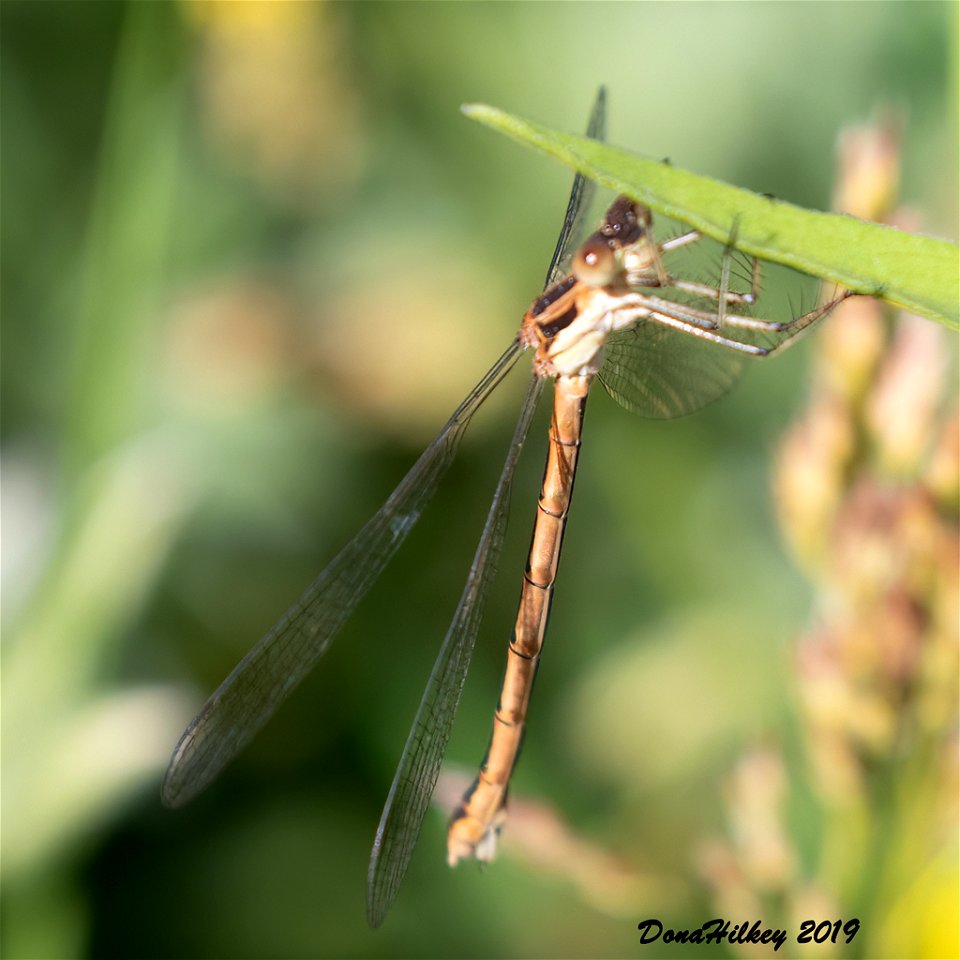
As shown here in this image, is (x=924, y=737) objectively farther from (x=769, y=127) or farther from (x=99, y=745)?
(x=769, y=127)

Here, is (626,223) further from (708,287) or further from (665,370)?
(665,370)

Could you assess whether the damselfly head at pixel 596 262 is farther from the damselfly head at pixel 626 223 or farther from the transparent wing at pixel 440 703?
the transparent wing at pixel 440 703

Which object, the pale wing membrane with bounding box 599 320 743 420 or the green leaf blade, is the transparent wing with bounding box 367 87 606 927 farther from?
the green leaf blade

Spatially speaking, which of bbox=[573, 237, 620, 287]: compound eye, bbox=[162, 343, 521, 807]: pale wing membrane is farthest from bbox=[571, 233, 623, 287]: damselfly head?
bbox=[162, 343, 521, 807]: pale wing membrane

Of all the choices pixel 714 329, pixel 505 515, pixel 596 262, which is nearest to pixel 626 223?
pixel 596 262

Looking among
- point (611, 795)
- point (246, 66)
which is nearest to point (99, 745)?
point (611, 795)

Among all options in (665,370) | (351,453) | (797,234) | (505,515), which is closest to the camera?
(797,234)
